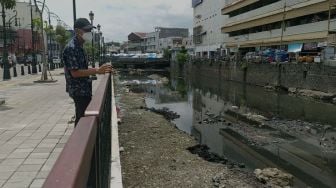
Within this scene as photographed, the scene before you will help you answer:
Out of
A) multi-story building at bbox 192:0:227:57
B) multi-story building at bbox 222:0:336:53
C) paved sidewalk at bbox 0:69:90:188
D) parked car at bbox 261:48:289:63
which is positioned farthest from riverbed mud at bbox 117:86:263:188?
multi-story building at bbox 192:0:227:57

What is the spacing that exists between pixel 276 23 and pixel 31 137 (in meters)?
50.0

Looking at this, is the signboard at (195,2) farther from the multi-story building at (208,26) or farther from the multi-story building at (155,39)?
the multi-story building at (155,39)

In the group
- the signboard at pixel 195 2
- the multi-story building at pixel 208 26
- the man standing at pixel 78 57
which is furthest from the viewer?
the signboard at pixel 195 2

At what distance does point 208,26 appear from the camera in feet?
304

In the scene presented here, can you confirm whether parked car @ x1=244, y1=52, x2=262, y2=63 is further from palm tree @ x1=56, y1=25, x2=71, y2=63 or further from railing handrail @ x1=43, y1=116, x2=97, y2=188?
railing handrail @ x1=43, y1=116, x2=97, y2=188

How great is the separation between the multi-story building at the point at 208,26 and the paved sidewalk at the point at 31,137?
67.9 metres

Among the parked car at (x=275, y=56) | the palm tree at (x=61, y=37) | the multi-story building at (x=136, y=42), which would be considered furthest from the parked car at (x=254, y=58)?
the multi-story building at (x=136, y=42)

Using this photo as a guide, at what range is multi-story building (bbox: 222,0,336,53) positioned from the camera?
43312 mm

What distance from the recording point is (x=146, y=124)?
1827 cm

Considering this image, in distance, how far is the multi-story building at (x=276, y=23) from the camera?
4331cm

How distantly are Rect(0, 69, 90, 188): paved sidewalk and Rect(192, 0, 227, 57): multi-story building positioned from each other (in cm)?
6791

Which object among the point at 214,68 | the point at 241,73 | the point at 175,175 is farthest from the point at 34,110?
the point at 214,68

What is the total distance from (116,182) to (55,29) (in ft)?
149

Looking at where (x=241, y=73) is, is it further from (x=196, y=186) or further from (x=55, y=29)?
(x=196, y=186)
